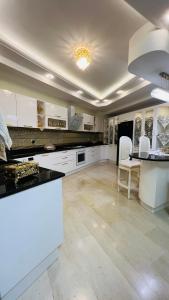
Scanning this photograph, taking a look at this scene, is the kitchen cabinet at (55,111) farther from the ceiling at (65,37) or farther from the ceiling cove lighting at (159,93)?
the ceiling cove lighting at (159,93)

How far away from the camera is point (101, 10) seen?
1.55 meters

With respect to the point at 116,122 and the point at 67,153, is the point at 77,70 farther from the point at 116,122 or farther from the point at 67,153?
the point at 116,122

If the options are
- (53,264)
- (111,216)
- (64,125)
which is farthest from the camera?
(64,125)

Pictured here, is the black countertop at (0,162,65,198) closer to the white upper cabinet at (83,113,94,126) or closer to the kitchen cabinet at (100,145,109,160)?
the white upper cabinet at (83,113,94,126)

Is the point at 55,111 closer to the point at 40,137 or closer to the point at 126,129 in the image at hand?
the point at 40,137

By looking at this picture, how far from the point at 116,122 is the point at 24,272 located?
5.37 metres

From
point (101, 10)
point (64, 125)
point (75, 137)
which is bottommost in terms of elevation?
point (75, 137)

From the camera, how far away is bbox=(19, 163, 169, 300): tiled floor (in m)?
1.06

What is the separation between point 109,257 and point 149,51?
217cm

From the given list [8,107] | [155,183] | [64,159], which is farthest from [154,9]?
[64,159]

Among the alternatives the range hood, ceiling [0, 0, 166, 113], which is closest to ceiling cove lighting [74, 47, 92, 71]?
ceiling [0, 0, 166, 113]

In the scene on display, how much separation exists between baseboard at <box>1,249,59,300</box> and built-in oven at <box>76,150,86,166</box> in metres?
3.15

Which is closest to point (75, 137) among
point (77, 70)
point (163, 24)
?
point (77, 70)

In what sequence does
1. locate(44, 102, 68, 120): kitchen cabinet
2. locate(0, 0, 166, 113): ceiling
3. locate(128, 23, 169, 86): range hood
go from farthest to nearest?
locate(44, 102, 68, 120): kitchen cabinet < locate(0, 0, 166, 113): ceiling < locate(128, 23, 169, 86): range hood
